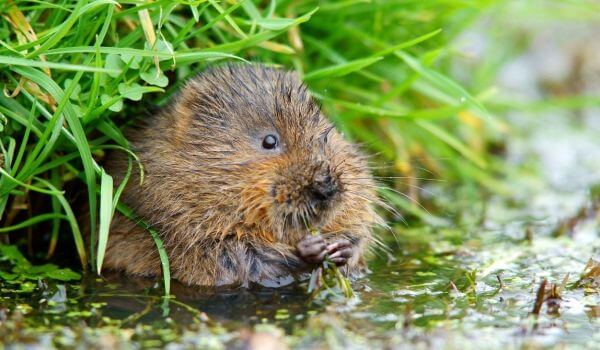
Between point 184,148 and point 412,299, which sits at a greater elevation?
point 184,148

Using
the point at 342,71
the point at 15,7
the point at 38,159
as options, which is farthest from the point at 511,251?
the point at 15,7

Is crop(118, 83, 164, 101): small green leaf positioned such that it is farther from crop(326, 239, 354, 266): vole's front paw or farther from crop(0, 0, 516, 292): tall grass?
crop(326, 239, 354, 266): vole's front paw

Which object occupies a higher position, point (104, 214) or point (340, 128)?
point (340, 128)

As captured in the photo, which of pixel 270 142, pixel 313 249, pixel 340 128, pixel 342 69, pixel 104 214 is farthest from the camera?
pixel 340 128

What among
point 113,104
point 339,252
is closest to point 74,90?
point 113,104

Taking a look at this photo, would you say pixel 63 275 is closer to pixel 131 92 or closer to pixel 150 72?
pixel 131 92

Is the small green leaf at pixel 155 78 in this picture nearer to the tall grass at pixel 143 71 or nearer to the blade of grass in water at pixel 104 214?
the tall grass at pixel 143 71

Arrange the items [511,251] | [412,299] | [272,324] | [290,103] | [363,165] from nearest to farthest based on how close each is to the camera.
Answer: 1. [272,324]
2. [412,299]
3. [290,103]
4. [363,165]
5. [511,251]

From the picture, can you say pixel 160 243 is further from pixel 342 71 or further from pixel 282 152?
pixel 342 71
